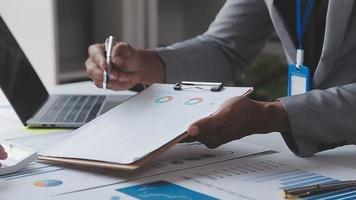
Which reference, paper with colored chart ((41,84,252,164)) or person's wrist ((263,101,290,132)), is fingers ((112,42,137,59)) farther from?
person's wrist ((263,101,290,132))

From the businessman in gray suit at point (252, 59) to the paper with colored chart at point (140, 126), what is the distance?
0.04 metres

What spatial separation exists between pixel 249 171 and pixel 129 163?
0.18m

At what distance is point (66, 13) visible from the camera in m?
2.67

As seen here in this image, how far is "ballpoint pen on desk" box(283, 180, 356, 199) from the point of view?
79 cm

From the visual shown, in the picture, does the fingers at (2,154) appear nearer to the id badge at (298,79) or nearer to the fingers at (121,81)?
the fingers at (121,81)

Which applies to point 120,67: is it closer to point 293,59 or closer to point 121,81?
point 121,81

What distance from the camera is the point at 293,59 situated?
4.41 ft

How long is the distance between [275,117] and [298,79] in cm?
34

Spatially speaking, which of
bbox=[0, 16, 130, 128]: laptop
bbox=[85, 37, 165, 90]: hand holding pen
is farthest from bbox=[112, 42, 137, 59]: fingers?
bbox=[0, 16, 130, 128]: laptop

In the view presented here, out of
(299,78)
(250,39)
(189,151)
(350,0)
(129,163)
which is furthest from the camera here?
(250,39)

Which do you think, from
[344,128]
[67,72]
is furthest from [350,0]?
[67,72]

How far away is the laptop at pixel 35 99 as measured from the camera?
3.95 feet

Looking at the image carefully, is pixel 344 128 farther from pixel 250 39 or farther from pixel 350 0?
pixel 250 39

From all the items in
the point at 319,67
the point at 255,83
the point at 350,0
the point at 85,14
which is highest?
the point at 350,0
